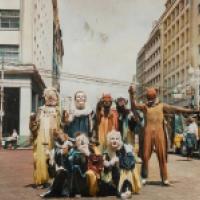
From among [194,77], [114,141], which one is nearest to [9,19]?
[194,77]

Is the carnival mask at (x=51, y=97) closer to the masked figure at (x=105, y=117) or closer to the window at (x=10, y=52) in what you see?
the masked figure at (x=105, y=117)

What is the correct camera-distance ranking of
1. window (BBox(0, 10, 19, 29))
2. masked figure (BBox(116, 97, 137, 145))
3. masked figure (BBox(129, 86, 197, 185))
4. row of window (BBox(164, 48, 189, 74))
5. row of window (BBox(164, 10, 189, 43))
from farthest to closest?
row of window (BBox(164, 10, 189, 43)) < row of window (BBox(164, 48, 189, 74)) < window (BBox(0, 10, 19, 29)) < masked figure (BBox(129, 86, 197, 185)) < masked figure (BBox(116, 97, 137, 145))

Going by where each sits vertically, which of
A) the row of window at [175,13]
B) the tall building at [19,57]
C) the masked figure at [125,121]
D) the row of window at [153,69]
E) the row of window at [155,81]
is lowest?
the masked figure at [125,121]

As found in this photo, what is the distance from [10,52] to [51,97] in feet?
99.3

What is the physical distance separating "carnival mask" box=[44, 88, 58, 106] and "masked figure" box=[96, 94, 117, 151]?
0.83 metres

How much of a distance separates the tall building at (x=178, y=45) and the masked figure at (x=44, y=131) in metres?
41.4

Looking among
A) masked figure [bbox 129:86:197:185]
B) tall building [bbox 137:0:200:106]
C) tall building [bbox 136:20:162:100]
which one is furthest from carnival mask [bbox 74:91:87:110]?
tall building [bbox 136:20:162:100]

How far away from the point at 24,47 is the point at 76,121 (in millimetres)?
30374

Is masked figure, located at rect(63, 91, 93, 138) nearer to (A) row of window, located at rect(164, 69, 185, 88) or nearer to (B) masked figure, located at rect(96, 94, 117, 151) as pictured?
(B) masked figure, located at rect(96, 94, 117, 151)

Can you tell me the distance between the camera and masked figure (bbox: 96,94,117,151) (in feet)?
33.0

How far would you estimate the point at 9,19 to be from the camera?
4047cm

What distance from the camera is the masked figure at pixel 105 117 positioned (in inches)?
396

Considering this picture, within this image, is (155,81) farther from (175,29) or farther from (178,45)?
(178,45)

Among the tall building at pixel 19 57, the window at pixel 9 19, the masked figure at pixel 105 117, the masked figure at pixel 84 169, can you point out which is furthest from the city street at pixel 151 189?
the window at pixel 9 19
